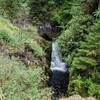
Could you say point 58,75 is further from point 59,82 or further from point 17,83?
point 17,83

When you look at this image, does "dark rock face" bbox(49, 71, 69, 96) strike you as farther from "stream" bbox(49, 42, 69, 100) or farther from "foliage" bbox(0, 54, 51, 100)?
"foliage" bbox(0, 54, 51, 100)

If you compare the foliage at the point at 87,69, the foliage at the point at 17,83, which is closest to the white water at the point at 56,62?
the foliage at the point at 87,69

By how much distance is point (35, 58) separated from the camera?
454 inches

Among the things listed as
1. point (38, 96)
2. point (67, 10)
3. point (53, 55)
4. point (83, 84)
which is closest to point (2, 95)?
point (38, 96)

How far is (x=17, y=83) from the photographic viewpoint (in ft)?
25.5

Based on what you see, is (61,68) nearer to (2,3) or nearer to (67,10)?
(2,3)

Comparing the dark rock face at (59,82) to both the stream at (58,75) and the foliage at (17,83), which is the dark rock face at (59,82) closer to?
the stream at (58,75)

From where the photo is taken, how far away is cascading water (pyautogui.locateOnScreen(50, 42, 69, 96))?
11087 mm

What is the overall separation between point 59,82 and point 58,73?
3.76ft

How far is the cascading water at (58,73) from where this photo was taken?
1109cm

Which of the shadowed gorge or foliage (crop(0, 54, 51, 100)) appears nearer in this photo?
foliage (crop(0, 54, 51, 100))

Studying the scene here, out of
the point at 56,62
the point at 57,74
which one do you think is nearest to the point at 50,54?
the point at 56,62

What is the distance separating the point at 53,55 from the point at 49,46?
466 millimetres

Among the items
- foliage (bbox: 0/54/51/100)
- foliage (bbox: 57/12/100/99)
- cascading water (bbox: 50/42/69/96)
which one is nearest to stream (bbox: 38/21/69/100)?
cascading water (bbox: 50/42/69/96)
